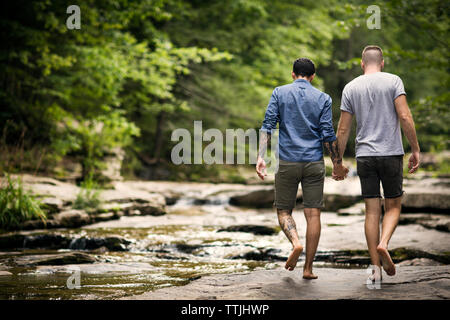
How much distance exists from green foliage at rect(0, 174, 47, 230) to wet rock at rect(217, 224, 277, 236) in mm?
3366

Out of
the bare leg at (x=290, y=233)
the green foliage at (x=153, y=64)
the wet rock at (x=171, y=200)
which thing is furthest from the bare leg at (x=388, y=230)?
the wet rock at (x=171, y=200)

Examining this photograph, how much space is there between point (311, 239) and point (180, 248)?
3.30 metres

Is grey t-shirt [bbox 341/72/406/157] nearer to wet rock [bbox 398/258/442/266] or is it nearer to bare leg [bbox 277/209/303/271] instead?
bare leg [bbox 277/209/303/271]

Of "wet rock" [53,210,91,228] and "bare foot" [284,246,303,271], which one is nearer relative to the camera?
"bare foot" [284,246,303,271]

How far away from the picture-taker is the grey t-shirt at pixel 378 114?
395 cm

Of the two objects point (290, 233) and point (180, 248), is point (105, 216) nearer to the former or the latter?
point (180, 248)

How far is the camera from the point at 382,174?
13.1ft

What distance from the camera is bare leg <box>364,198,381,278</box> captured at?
3.93 m

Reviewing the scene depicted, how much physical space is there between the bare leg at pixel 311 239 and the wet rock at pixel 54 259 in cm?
293

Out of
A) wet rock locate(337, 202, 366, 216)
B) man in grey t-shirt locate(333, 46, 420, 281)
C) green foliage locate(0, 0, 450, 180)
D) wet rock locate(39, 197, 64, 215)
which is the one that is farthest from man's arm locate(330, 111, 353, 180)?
wet rock locate(337, 202, 366, 216)

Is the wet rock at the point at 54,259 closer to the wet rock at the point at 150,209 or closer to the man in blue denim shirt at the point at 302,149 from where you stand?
the man in blue denim shirt at the point at 302,149

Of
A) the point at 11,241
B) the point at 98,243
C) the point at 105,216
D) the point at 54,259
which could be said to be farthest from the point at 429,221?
the point at 11,241
